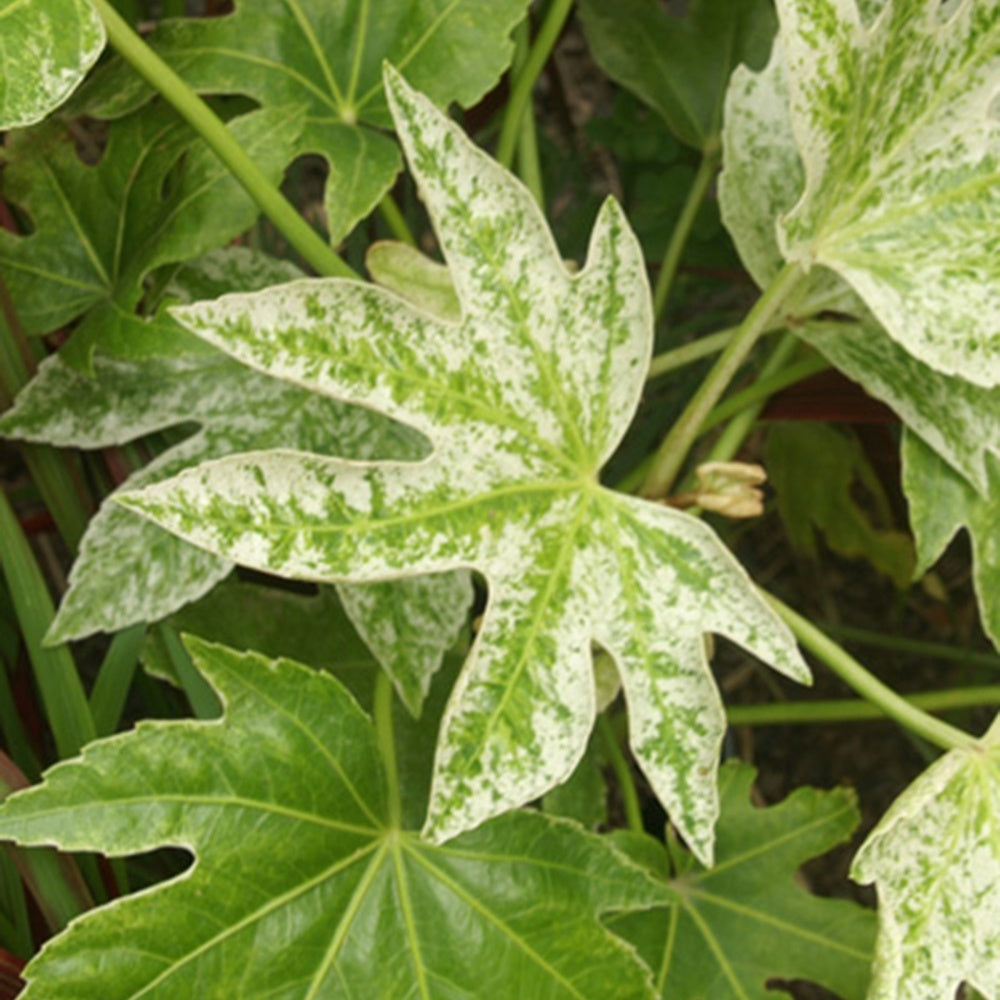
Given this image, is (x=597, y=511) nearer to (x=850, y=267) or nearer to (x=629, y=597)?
(x=629, y=597)

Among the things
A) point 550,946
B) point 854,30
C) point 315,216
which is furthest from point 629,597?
point 315,216

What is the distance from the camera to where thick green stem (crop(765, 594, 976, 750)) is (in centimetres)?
74

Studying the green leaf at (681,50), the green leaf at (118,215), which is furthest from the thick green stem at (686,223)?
the green leaf at (118,215)

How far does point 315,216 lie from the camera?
4.82 feet

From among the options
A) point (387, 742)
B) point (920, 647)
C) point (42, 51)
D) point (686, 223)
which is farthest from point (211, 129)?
point (920, 647)

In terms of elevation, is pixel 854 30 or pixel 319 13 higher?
pixel 319 13

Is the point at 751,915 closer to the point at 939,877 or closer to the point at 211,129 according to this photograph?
the point at 939,877

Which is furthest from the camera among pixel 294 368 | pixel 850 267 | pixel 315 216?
pixel 315 216

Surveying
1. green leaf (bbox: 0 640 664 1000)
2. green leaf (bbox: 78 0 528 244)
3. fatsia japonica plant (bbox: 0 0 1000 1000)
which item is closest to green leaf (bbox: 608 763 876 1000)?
fatsia japonica plant (bbox: 0 0 1000 1000)

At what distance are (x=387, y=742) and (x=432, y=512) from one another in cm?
18

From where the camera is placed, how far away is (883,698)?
2.49 ft

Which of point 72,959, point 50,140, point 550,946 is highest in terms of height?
point 50,140

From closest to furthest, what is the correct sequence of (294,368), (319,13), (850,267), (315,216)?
1. (294,368)
2. (850,267)
3. (319,13)
4. (315,216)

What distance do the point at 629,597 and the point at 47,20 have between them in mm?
380
